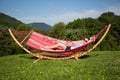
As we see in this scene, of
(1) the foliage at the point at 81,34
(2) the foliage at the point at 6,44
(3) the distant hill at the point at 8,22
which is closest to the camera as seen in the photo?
(2) the foliage at the point at 6,44

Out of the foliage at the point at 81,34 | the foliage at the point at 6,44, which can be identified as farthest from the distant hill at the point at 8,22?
the foliage at the point at 6,44

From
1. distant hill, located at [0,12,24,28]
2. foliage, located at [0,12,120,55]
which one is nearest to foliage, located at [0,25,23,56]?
foliage, located at [0,12,120,55]

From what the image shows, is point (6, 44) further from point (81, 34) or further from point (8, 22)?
point (8, 22)

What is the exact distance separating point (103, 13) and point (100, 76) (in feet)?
164

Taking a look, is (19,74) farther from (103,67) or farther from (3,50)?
(3,50)

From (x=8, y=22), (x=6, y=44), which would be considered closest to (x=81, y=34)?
(x=6, y=44)

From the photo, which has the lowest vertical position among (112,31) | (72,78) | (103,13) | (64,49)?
(72,78)

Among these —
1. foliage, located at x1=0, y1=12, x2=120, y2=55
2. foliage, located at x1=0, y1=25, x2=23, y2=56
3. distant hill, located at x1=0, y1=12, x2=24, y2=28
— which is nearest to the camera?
foliage, located at x1=0, y1=25, x2=23, y2=56

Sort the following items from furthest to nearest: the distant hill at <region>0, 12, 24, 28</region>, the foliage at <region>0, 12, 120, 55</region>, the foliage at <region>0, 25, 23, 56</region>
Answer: the distant hill at <region>0, 12, 24, 28</region>, the foliage at <region>0, 12, 120, 55</region>, the foliage at <region>0, 25, 23, 56</region>

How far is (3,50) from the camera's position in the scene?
19.9 meters

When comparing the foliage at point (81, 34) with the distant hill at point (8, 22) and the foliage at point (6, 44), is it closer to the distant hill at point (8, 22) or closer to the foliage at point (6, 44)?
the foliage at point (6, 44)

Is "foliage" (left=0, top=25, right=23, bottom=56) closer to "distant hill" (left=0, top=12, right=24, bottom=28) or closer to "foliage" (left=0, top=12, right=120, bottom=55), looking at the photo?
"foliage" (left=0, top=12, right=120, bottom=55)

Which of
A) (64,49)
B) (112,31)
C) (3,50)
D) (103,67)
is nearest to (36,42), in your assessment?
(64,49)

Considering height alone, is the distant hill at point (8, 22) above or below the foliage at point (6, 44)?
above
